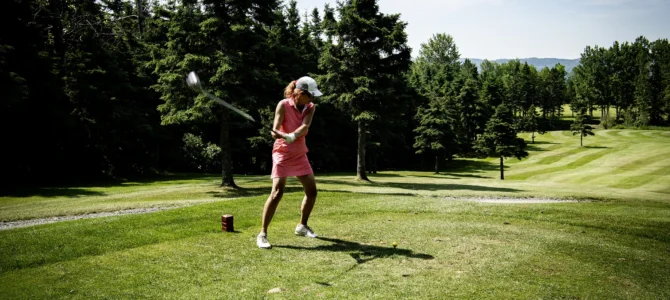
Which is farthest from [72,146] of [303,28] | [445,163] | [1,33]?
[445,163]

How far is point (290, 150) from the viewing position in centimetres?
679

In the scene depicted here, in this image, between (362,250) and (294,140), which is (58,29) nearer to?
(294,140)

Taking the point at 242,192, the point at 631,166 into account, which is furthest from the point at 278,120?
the point at 631,166

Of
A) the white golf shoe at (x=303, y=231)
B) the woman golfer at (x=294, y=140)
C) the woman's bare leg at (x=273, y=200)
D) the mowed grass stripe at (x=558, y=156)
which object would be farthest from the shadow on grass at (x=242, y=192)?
the mowed grass stripe at (x=558, y=156)

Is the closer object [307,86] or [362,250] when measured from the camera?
[362,250]

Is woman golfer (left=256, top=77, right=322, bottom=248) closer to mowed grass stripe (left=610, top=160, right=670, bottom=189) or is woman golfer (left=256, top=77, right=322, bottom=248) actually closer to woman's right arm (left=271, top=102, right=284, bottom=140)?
woman's right arm (left=271, top=102, right=284, bottom=140)

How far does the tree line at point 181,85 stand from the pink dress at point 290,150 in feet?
48.6

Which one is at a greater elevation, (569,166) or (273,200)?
(273,200)

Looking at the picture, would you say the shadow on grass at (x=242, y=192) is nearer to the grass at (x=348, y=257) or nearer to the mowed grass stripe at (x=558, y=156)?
the grass at (x=348, y=257)

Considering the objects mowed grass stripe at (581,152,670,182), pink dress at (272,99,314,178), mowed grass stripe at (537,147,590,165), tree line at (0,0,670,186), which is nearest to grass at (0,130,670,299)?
pink dress at (272,99,314,178)

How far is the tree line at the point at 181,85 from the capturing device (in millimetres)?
21906

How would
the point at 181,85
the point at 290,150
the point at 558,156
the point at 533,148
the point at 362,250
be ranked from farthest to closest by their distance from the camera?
the point at 533,148 → the point at 558,156 → the point at 181,85 → the point at 290,150 → the point at 362,250

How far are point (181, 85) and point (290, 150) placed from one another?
16.8m

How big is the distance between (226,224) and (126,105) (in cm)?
3135
